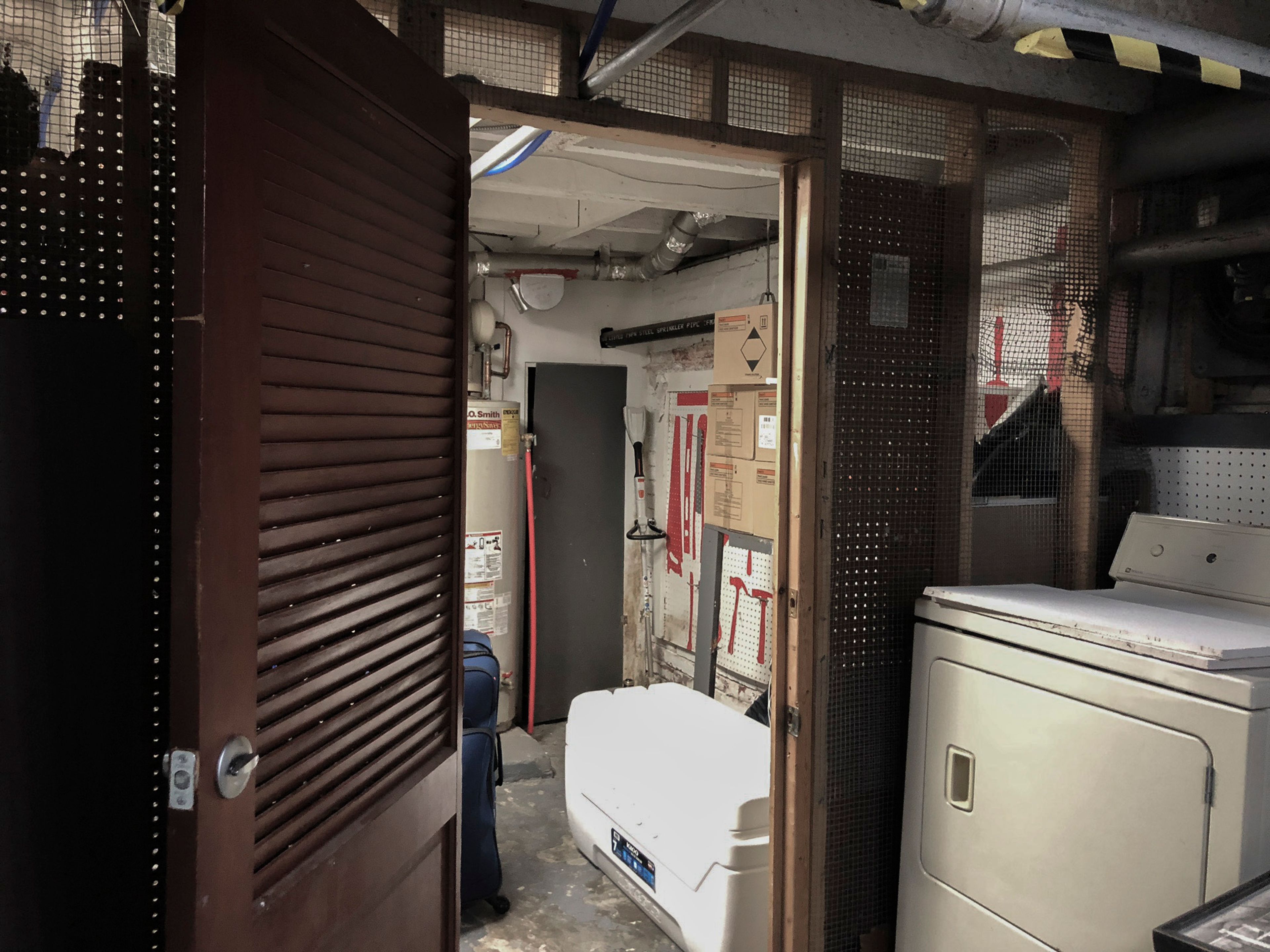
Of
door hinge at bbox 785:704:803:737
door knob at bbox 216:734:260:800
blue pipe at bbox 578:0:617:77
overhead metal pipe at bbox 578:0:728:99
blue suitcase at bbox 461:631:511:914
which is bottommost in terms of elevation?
blue suitcase at bbox 461:631:511:914

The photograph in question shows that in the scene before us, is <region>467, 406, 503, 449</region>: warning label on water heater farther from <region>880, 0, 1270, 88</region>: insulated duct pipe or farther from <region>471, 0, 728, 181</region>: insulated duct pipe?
<region>880, 0, 1270, 88</region>: insulated duct pipe

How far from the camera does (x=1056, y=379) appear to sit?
2.16 m

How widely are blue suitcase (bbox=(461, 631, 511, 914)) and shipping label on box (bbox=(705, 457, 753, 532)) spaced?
3.01 feet

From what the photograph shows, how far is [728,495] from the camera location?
282 centimetres

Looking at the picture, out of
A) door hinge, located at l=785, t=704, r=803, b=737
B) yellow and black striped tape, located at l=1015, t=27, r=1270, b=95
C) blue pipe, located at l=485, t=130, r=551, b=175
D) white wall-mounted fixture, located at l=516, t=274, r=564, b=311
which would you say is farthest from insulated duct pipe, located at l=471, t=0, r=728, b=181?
white wall-mounted fixture, located at l=516, t=274, r=564, b=311

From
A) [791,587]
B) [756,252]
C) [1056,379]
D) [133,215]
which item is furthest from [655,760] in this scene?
[756,252]

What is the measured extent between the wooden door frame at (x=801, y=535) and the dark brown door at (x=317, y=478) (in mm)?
728

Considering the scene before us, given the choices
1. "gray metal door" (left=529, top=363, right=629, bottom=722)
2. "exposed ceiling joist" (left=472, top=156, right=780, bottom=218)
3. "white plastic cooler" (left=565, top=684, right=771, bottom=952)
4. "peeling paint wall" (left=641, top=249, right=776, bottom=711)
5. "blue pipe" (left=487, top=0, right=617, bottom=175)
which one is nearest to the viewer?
"blue pipe" (left=487, top=0, right=617, bottom=175)

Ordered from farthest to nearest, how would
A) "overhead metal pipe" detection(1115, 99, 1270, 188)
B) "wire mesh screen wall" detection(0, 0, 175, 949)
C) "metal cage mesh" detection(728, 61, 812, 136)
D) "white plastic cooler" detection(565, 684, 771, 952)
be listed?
"white plastic cooler" detection(565, 684, 771, 952), "overhead metal pipe" detection(1115, 99, 1270, 188), "metal cage mesh" detection(728, 61, 812, 136), "wire mesh screen wall" detection(0, 0, 175, 949)

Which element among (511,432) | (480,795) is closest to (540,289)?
(511,432)

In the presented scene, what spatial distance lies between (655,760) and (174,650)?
6.10ft

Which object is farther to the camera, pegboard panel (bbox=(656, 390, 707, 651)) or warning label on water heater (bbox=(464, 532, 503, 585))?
pegboard panel (bbox=(656, 390, 707, 651))

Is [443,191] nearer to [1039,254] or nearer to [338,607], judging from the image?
[338,607]

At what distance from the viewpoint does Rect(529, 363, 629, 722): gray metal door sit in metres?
4.57
